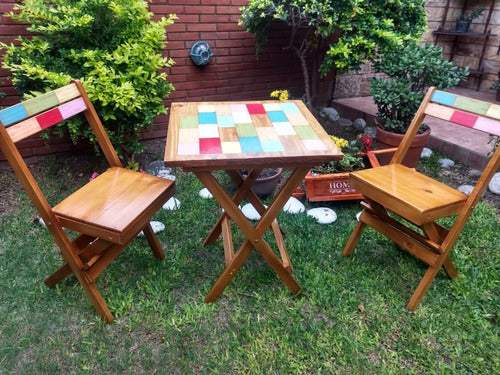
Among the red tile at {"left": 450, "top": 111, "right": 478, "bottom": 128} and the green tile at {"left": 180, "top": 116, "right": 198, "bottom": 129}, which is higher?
the green tile at {"left": 180, "top": 116, "right": 198, "bottom": 129}

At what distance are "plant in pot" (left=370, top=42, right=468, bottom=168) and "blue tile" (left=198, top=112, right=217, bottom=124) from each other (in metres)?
2.01

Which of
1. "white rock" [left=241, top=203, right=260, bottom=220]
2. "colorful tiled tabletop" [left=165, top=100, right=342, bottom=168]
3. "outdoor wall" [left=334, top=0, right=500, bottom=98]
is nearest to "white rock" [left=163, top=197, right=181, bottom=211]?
"white rock" [left=241, top=203, right=260, bottom=220]

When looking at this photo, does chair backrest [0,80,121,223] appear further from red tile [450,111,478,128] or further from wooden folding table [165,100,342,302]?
red tile [450,111,478,128]

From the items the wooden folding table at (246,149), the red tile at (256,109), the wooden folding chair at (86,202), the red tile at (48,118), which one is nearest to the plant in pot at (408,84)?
the wooden folding table at (246,149)

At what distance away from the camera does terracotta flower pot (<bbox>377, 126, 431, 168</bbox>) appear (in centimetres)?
336

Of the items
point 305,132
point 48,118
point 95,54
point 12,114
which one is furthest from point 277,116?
point 95,54

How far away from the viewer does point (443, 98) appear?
7.00 feet

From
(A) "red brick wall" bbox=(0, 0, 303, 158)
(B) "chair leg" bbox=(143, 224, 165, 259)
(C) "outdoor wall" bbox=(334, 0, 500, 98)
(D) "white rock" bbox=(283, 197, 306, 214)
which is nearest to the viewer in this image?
(B) "chair leg" bbox=(143, 224, 165, 259)

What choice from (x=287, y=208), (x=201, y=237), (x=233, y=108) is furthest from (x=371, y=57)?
(x=201, y=237)

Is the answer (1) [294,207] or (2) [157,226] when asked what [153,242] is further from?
(1) [294,207]

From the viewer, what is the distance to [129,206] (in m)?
1.89

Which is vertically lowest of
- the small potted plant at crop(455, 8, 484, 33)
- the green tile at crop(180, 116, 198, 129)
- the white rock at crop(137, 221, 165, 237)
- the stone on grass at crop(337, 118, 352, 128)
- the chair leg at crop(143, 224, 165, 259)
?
the stone on grass at crop(337, 118, 352, 128)

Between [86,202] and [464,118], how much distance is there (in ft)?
6.89

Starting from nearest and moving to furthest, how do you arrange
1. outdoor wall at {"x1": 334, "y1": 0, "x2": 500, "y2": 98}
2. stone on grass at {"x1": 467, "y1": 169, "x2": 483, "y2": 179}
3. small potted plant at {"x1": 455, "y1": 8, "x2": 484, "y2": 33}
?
stone on grass at {"x1": 467, "y1": 169, "x2": 483, "y2": 179} < outdoor wall at {"x1": 334, "y1": 0, "x2": 500, "y2": 98} < small potted plant at {"x1": 455, "y1": 8, "x2": 484, "y2": 33}
